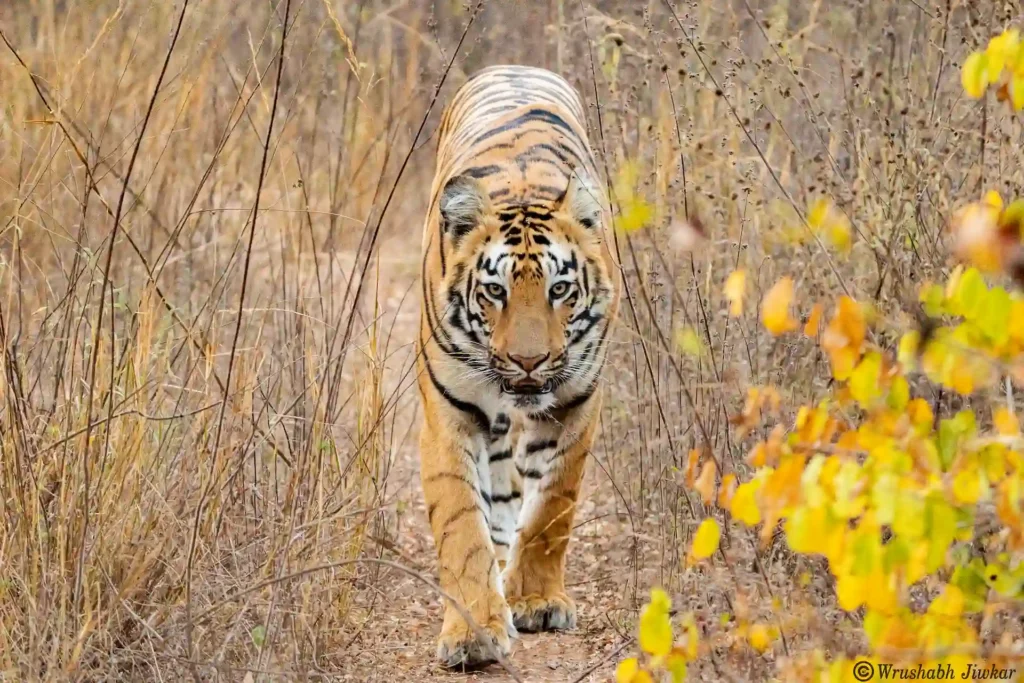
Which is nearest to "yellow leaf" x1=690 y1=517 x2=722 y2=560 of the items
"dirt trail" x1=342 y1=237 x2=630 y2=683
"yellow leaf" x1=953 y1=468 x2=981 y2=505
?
"yellow leaf" x1=953 y1=468 x2=981 y2=505

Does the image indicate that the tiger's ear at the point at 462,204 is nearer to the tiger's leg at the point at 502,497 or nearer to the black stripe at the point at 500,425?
the black stripe at the point at 500,425

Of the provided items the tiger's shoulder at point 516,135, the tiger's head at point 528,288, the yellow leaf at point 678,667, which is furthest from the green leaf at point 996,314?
the tiger's shoulder at point 516,135

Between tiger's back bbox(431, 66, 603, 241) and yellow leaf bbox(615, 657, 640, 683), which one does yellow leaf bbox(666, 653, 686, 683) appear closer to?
yellow leaf bbox(615, 657, 640, 683)

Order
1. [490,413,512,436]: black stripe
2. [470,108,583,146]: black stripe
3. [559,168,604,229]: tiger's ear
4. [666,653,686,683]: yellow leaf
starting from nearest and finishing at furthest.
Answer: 1. [666,653,686,683]: yellow leaf
2. [559,168,604,229]: tiger's ear
3. [490,413,512,436]: black stripe
4. [470,108,583,146]: black stripe

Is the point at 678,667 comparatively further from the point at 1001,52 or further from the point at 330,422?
the point at 330,422

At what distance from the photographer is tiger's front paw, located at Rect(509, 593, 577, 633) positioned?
13.2 ft

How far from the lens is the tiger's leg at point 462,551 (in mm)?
3629

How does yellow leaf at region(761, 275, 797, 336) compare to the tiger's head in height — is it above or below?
below

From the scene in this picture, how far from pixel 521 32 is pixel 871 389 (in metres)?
6.62

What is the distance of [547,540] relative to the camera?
411 cm

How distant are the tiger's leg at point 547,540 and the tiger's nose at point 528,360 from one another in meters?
0.37

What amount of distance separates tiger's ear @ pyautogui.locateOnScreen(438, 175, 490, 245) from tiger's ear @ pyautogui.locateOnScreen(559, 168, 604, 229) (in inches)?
8.9

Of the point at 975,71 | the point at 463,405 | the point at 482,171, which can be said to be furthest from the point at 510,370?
the point at 975,71

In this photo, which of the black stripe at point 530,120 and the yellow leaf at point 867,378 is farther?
the black stripe at point 530,120
